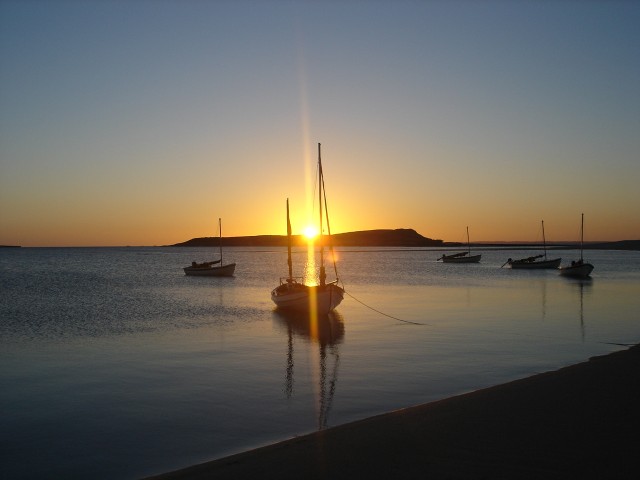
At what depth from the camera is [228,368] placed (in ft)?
58.7

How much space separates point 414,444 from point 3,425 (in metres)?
8.76

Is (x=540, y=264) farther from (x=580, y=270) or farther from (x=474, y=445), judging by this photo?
(x=474, y=445)

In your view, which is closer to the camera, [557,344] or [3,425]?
[3,425]

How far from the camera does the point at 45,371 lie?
Result: 1777 centimetres

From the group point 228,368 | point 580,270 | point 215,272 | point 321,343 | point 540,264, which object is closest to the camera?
point 228,368

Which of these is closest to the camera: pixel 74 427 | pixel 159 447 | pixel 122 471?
pixel 122 471

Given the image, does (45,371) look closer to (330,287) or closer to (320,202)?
(330,287)

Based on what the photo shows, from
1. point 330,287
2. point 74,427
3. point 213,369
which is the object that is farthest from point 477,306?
point 74,427

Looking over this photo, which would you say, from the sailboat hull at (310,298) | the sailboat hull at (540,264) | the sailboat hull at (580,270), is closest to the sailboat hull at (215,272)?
the sailboat hull at (580,270)

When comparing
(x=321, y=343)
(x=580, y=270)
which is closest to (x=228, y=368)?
(x=321, y=343)

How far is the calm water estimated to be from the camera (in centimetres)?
1080

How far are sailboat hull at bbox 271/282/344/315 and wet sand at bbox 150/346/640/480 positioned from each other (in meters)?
20.9

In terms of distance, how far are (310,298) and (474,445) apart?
24.5m

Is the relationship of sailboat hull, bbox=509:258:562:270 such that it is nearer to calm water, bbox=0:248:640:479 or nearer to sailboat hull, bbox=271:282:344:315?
calm water, bbox=0:248:640:479
